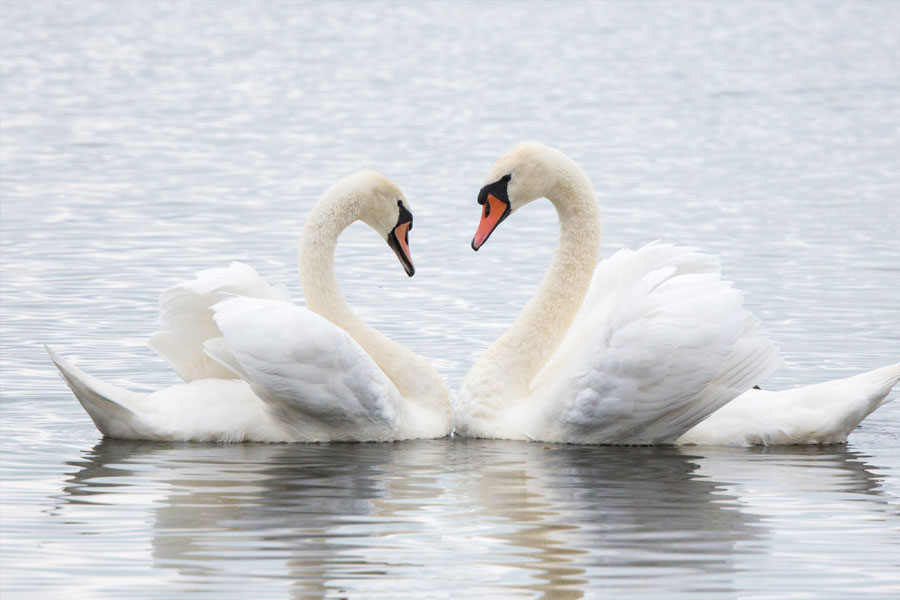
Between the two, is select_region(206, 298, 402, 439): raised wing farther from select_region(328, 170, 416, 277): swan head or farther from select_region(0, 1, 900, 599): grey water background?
select_region(328, 170, 416, 277): swan head

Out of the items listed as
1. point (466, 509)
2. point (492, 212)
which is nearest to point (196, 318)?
point (492, 212)

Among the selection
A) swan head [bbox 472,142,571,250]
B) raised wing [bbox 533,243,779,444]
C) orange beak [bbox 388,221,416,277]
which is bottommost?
raised wing [bbox 533,243,779,444]

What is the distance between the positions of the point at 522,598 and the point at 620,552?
2.82 feet

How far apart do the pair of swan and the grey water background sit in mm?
199

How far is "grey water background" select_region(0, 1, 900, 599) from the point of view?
308 inches

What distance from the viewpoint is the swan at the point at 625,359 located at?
9648 mm

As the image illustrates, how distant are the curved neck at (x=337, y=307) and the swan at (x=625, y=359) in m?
0.33

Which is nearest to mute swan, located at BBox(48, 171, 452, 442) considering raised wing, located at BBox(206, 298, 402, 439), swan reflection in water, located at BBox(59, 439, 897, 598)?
raised wing, located at BBox(206, 298, 402, 439)

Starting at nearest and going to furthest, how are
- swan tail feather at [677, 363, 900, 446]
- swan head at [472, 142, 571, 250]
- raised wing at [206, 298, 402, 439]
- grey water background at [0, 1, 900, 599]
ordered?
grey water background at [0, 1, 900, 599], raised wing at [206, 298, 402, 439], swan tail feather at [677, 363, 900, 446], swan head at [472, 142, 571, 250]

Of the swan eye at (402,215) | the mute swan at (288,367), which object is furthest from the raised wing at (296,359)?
the swan eye at (402,215)

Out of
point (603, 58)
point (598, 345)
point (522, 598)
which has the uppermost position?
point (603, 58)

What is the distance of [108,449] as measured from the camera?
397 inches

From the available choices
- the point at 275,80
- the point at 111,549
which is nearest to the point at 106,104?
the point at 275,80

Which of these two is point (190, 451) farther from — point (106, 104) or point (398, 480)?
point (106, 104)
